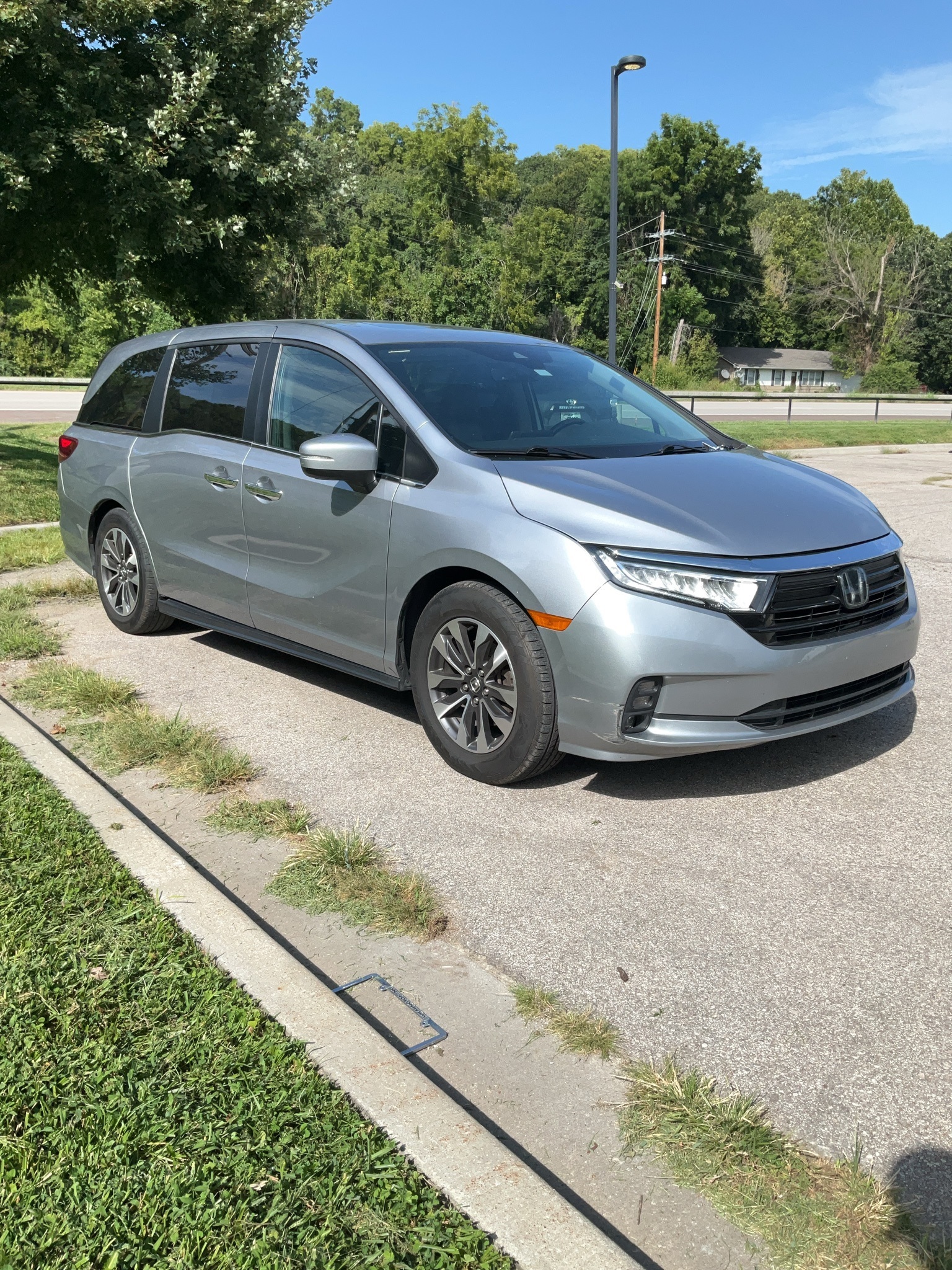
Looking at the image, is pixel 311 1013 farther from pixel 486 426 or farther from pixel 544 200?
pixel 544 200

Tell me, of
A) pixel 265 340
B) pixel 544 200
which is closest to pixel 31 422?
pixel 265 340

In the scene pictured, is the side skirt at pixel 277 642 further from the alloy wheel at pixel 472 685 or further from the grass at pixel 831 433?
the grass at pixel 831 433

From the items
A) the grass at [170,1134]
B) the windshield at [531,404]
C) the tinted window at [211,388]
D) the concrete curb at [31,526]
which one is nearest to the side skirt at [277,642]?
the tinted window at [211,388]

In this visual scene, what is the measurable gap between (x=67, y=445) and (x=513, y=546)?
415cm

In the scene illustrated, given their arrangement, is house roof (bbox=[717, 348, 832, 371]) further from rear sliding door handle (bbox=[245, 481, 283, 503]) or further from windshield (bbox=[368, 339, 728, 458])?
rear sliding door handle (bbox=[245, 481, 283, 503])

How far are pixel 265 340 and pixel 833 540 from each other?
118 inches

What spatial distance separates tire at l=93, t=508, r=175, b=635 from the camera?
6.46 m

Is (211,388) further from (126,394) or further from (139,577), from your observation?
(139,577)

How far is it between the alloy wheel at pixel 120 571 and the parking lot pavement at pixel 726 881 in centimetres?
112

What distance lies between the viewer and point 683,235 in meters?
79.0

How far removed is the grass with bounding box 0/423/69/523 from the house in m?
75.4

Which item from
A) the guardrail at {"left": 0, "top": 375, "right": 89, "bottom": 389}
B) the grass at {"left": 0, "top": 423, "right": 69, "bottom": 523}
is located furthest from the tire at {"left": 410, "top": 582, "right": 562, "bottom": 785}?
the guardrail at {"left": 0, "top": 375, "right": 89, "bottom": 389}

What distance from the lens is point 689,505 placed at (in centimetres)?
417

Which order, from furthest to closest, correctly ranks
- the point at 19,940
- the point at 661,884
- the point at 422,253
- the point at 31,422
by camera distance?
the point at 422,253 → the point at 31,422 → the point at 661,884 → the point at 19,940
